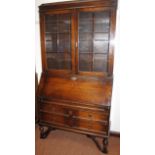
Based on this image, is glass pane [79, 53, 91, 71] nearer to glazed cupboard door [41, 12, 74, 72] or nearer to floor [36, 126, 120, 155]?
glazed cupboard door [41, 12, 74, 72]

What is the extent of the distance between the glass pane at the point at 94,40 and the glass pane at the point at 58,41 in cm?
20

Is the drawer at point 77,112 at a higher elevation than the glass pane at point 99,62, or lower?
lower

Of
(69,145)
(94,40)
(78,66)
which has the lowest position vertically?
(69,145)

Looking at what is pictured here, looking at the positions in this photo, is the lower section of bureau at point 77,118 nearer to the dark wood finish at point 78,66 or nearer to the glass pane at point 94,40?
the dark wood finish at point 78,66

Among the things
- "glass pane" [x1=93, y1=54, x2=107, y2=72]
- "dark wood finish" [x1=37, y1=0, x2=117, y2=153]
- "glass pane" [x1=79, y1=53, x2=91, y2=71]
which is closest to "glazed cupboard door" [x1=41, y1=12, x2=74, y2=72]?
"dark wood finish" [x1=37, y1=0, x2=117, y2=153]

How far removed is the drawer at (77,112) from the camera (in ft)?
5.77

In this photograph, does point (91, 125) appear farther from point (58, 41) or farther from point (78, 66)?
point (58, 41)

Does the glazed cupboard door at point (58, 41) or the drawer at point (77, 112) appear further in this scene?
the glazed cupboard door at point (58, 41)

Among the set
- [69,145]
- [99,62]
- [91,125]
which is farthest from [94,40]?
[69,145]

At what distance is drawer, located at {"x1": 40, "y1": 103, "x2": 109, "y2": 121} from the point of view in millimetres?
1758

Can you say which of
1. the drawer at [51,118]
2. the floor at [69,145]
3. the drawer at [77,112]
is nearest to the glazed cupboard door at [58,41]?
the drawer at [77,112]

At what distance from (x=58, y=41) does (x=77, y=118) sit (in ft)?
3.85

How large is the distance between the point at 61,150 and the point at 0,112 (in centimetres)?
173

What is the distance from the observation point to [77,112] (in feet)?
6.15
